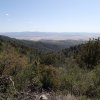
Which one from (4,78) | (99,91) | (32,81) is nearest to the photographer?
(4,78)

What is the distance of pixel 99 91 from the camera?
7.56 m

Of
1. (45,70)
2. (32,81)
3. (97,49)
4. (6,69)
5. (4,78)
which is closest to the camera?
(4,78)

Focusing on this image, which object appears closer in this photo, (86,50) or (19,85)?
(19,85)

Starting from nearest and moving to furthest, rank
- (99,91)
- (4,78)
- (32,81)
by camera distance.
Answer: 1. (4,78)
2. (99,91)
3. (32,81)

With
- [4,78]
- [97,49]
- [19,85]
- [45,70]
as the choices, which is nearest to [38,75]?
[45,70]

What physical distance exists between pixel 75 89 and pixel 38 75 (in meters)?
1.74

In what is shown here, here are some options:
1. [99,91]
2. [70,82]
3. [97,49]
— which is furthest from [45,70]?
[97,49]

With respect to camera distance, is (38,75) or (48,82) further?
(38,75)

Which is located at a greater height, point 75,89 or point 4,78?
point 4,78

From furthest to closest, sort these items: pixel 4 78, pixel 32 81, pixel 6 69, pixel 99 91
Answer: pixel 6 69 < pixel 32 81 < pixel 99 91 < pixel 4 78

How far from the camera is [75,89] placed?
27.0ft

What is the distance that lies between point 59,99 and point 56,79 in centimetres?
226

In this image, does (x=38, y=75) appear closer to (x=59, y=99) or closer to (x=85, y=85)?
(x=85, y=85)

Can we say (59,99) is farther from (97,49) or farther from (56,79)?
(97,49)
